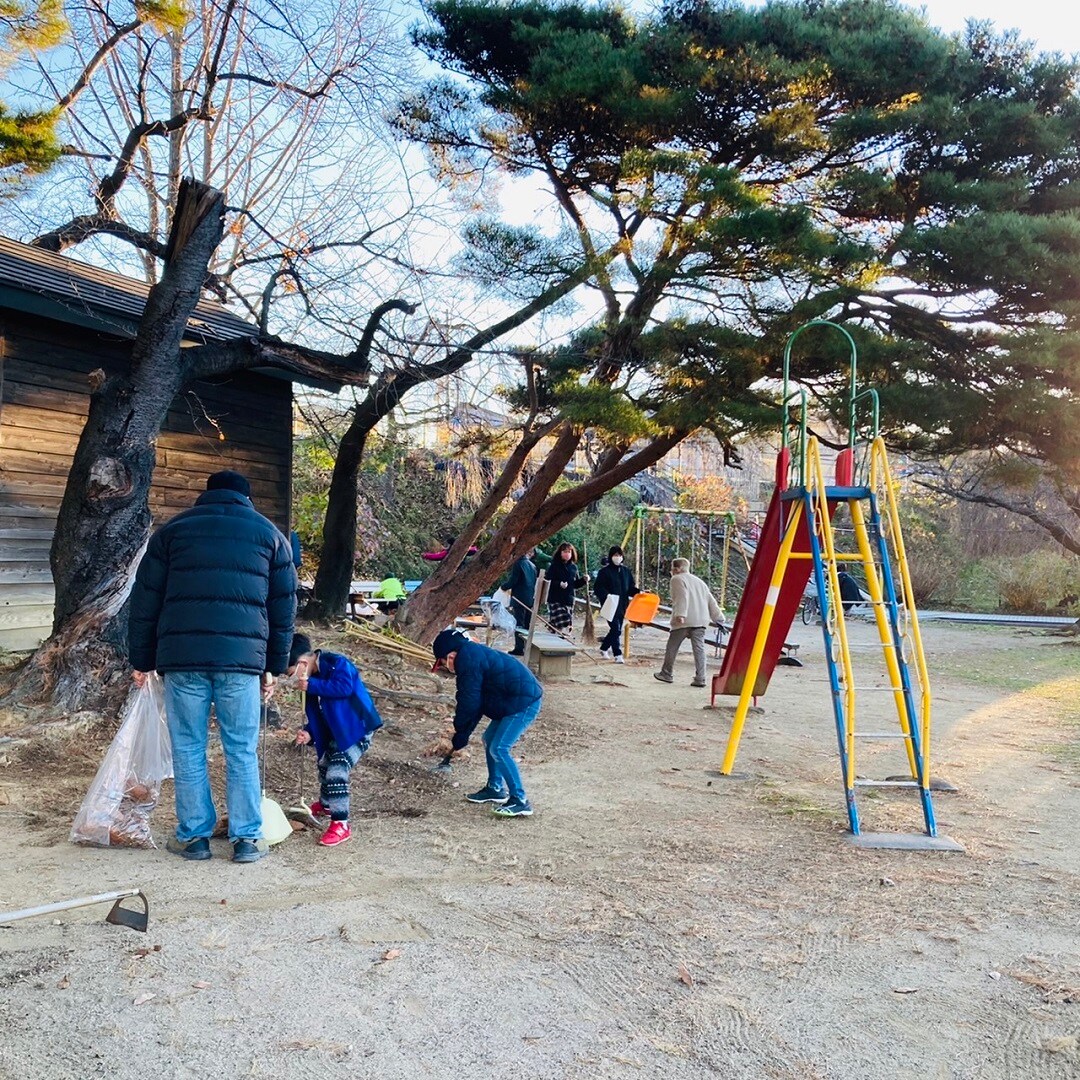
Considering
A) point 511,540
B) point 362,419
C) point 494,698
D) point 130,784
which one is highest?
point 362,419

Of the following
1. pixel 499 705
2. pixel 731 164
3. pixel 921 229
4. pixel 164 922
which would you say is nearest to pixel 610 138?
pixel 731 164

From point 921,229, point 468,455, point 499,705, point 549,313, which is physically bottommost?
point 499,705

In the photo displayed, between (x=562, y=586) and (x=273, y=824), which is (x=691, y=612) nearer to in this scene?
(x=562, y=586)

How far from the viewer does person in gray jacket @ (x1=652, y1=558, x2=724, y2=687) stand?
38.6ft

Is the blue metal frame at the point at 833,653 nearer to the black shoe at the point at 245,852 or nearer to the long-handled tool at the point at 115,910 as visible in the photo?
the black shoe at the point at 245,852

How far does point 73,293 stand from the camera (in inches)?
350

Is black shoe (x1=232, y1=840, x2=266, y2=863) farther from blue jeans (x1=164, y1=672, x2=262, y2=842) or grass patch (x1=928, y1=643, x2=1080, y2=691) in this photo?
grass patch (x1=928, y1=643, x2=1080, y2=691)

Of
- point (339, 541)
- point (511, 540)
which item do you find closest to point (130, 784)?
point (339, 541)

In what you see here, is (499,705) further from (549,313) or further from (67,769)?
(549,313)

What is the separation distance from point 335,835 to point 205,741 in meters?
0.86

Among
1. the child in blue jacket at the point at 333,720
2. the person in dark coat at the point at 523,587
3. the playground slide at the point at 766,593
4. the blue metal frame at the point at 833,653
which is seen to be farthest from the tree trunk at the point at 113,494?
the person in dark coat at the point at 523,587

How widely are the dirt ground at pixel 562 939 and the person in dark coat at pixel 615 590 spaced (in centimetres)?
746

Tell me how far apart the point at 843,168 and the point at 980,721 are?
5.93 metres

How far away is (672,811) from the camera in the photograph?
5.99 m
